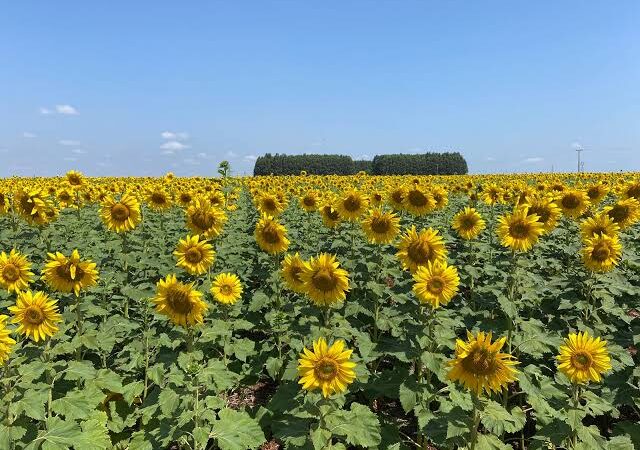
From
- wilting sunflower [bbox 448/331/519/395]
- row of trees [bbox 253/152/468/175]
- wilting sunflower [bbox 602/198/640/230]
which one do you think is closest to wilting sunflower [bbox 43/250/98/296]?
wilting sunflower [bbox 448/331/519/395]

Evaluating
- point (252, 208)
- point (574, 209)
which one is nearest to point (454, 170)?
point (252, 208)

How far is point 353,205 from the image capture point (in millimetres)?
7453

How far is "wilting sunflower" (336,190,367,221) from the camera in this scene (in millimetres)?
7438

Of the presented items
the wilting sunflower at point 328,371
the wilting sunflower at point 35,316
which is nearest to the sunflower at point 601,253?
the wilting sunflower at point 328,371

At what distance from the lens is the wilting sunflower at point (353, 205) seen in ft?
24.4

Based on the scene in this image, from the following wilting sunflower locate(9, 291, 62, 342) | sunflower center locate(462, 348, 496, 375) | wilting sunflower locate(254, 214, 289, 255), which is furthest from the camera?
wilting sunflower locate(254, 214, 289, 255)

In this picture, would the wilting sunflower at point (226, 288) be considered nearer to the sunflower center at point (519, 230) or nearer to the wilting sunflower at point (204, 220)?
the wilting sunflower at point (204, 220)

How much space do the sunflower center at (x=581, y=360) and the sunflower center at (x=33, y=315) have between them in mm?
5200

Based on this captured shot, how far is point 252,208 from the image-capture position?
15.7m

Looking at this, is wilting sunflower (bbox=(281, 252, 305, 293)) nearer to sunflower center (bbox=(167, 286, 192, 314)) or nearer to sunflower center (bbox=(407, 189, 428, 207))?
sunflower center (bbox=(167, 286, 192, 314))

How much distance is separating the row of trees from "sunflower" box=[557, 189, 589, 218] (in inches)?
2489

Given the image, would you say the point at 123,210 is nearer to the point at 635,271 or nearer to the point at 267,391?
the point at 267,391

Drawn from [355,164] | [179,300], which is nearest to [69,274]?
[179,300]

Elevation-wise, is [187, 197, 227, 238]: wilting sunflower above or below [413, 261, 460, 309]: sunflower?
above
